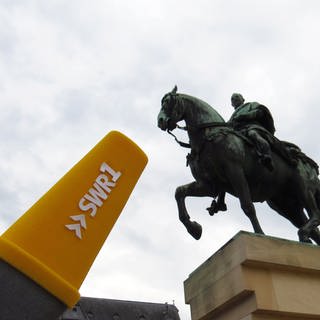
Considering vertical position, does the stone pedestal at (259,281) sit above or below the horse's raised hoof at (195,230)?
below

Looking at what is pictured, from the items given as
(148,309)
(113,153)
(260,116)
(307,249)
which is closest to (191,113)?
(260,116)

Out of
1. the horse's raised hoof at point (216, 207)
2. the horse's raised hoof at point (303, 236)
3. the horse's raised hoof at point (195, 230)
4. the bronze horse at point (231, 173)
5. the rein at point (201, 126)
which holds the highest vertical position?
the rein at point (201, 126)

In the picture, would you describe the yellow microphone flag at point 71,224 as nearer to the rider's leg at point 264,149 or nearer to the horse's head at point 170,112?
the rider's leg at point 264,149

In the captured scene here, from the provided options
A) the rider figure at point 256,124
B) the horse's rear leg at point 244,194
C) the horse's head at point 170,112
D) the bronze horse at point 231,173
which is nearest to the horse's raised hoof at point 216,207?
the bronze horse at point 231,173

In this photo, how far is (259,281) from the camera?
584cm

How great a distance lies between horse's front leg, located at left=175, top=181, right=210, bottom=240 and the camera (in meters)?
7.30

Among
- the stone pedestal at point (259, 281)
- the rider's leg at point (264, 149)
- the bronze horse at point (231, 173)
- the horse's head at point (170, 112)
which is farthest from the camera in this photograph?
the horse's head at point (170, 112)

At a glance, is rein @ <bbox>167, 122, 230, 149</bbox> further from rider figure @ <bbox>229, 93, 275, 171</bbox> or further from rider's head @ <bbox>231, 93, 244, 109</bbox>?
rider's head @ <bbox>231, 93, 244, 109</bbox>

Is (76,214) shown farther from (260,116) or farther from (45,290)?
(260,116)

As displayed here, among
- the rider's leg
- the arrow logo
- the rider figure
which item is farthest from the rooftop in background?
the arrow logo

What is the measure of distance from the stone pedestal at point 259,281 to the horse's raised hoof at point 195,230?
2.45ft

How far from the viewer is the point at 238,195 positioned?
697 cm

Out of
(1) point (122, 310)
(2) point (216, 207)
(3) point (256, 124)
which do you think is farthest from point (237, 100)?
(1) point (122, 310)

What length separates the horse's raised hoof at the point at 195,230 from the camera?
23.9ft
